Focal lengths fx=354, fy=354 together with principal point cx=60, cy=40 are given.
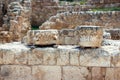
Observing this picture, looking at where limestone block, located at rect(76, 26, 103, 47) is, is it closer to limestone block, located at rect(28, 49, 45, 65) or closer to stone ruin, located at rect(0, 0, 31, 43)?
limestone block, located at rect(28, 49, 45, 65)

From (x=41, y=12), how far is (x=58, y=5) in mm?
1245

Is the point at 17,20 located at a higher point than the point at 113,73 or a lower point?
lower

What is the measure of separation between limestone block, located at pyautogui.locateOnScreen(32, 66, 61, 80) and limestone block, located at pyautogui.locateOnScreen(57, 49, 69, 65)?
0.14 metres

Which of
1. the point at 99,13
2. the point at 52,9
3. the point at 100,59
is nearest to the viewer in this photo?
the point at 100,59

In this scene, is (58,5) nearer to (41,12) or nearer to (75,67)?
(41,12)

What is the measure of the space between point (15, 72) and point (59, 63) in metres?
0.97

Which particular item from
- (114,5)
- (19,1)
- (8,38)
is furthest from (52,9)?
(8,38)

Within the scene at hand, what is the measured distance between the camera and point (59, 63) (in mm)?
7461

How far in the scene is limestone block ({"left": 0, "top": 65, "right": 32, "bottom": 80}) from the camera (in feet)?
24.8

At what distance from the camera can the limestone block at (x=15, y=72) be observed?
7.54 metres

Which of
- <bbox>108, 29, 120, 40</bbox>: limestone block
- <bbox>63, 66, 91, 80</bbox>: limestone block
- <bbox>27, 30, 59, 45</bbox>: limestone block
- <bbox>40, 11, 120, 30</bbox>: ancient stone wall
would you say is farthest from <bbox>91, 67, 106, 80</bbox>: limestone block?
<bbox>40, 11, 120, 30</bbox>: ancient stone wall

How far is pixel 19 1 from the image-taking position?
22047 mm

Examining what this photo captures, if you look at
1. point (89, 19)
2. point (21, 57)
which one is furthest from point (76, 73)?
point (89, 19)

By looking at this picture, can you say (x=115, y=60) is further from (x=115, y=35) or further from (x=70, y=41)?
(x=115, y=35)
